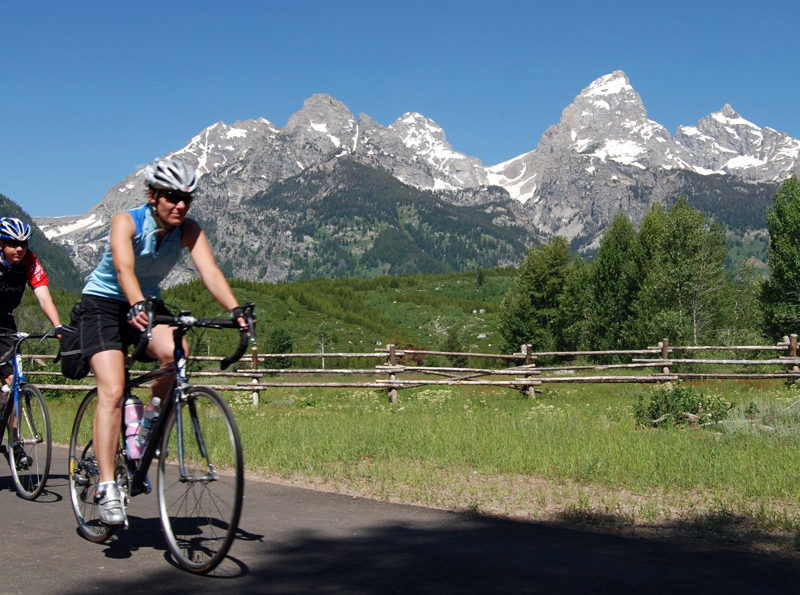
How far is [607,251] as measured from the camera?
65.4 m

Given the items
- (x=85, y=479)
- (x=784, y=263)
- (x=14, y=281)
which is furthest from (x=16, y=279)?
(x=784, y=263)

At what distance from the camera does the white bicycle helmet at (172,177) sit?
4.64 meters

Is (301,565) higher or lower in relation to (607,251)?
lower

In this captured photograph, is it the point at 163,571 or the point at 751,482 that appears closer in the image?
the point at 163,571

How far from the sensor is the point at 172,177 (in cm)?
466

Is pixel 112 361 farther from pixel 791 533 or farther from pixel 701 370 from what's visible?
pixel 701 370

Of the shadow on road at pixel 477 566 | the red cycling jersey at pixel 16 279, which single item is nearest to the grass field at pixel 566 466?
the shadow on road at pixel 477 566

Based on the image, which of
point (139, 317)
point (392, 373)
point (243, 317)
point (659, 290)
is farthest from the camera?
point (659, 290)

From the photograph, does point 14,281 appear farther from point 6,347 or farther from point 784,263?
point 784,263

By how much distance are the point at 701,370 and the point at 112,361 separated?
86.3ft

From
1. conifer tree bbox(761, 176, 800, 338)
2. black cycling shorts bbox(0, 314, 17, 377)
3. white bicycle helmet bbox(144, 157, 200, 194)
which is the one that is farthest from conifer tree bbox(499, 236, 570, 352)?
white bicycle helmet bbox(144, 157, 200, 194)

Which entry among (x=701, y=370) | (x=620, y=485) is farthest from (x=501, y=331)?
(x=620, y=485)

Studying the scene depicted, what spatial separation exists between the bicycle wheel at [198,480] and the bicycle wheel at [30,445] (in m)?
2.71

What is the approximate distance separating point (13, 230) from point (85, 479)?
2.69 m
